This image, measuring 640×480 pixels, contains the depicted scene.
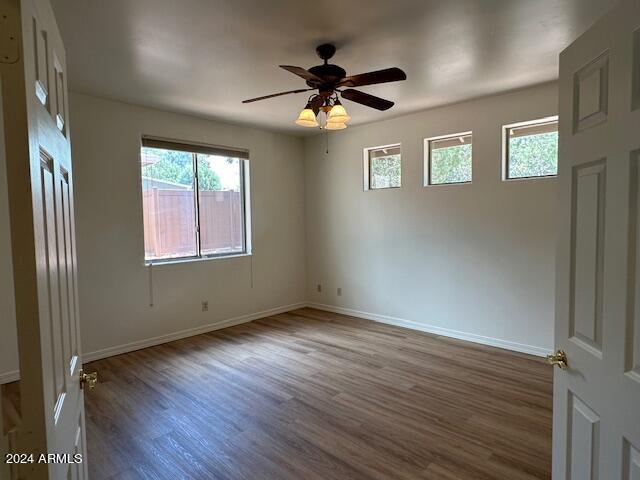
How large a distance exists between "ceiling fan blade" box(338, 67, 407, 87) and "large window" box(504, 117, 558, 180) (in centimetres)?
211

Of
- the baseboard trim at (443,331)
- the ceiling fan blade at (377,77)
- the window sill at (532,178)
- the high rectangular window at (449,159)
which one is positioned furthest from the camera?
the high rectangular window at (449,159)

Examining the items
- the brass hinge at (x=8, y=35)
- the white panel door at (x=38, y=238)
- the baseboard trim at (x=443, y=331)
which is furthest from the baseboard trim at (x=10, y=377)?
the baseboard trim at (x=443, y=331)

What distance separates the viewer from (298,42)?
8.68 feet

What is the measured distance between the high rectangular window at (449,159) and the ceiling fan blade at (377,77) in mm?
2145

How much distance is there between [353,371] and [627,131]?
9.69 ft

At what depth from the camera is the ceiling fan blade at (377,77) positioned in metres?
2.33

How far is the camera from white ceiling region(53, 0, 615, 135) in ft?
7.34

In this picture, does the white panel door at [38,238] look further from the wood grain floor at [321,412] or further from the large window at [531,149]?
the large window at [531,149]

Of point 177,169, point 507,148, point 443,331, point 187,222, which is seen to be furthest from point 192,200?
point 507,148

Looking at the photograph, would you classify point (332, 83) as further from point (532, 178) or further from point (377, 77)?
point (532, 178)

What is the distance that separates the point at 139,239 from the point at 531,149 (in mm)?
4162

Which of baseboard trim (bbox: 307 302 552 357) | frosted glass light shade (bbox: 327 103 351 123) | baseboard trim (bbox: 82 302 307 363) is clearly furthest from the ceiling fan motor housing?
baseboard trim (bbox: 82 302 307 363)

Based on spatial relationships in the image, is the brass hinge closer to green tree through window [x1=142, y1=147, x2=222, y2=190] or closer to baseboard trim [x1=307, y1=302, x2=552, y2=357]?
green tree through window [x1=142, y1=147, x2=222, y2=190]

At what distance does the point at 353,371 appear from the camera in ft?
11.5
